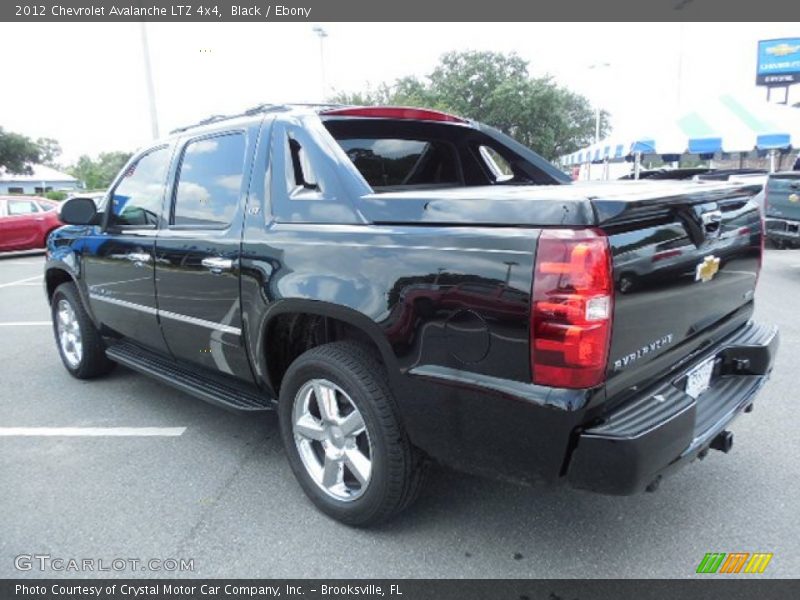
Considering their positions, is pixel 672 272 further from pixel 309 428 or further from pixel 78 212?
pixel 78 212

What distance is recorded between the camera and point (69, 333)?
4953 millimetres

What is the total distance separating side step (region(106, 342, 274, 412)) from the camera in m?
3.18

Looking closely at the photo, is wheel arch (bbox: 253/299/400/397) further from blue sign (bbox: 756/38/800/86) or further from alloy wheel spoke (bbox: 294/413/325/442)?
blue sign (bbox: 756/38/800/86)

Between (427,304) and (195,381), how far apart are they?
75.2 inches

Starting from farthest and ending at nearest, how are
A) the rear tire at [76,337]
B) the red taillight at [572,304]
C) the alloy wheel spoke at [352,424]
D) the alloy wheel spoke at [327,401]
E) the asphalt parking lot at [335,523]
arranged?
the rear tire at [76,337]
the alloy wheel spoke at [327,401]
the alloy wheel spoke at [352,424]
the asphalt parking lot at [335,523]
the red taillight at [572,304]

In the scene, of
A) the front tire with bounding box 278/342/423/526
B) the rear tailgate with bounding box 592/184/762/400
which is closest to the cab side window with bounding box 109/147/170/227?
the front tire with bounding box 278/342/423/526

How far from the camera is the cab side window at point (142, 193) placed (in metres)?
3.73

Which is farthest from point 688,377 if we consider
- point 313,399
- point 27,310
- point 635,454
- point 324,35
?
point 324,35

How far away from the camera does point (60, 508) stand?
298 centimetres

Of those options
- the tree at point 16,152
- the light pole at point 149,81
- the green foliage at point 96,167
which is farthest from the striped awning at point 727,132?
the green foliage at point 96,167

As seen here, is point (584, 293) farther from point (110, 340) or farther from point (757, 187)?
point (110, 340)

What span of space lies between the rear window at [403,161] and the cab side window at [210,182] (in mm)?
590

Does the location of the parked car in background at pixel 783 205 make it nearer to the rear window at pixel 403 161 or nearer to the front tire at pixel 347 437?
the rear window at pixel 403 161

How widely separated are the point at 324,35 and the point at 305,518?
21117mm
